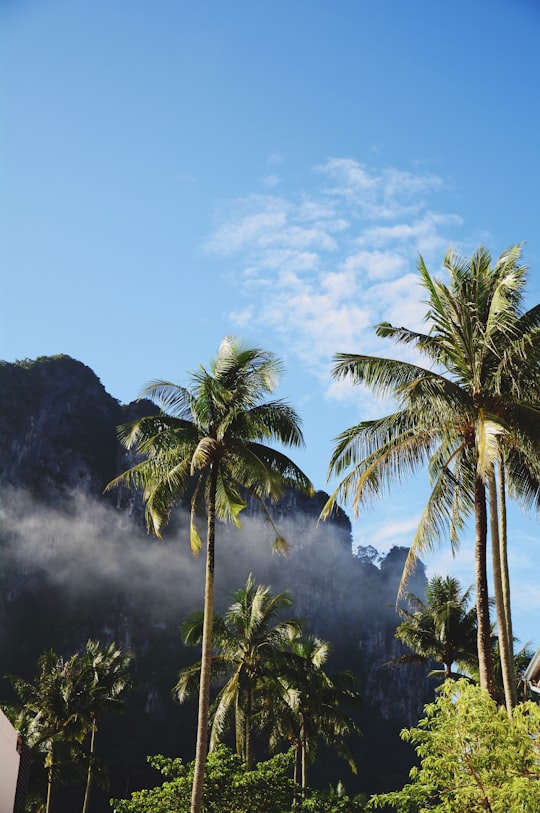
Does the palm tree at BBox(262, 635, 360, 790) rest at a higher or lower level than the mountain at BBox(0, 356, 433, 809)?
lower

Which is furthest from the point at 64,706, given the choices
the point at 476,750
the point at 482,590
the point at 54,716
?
the point at 476,750

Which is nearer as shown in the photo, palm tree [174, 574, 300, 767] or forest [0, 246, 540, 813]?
forest [0, 246, 540, 813]

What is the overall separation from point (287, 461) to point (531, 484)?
5.64 m

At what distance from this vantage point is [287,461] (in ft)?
63.2

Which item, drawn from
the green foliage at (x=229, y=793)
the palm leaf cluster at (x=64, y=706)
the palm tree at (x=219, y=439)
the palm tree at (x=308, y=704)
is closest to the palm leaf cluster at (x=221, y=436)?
the palm tree at (x=219, y=439)

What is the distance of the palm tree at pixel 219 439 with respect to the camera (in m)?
18.6

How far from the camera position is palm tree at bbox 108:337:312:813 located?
733 inches

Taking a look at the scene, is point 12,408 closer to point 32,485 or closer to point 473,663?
point 32,485

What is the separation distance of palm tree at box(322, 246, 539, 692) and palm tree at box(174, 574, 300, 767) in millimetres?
13599

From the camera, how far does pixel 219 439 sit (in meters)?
18.8

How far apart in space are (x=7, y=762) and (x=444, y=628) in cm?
3327

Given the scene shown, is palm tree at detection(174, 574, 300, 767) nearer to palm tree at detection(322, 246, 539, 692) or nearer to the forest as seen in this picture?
the forest

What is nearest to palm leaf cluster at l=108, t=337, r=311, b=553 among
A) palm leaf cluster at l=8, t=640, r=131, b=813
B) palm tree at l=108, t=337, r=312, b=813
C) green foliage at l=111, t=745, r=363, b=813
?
palm tree at l=108, t=337, r=312, b=813

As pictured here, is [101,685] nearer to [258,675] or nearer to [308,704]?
[308,704]
